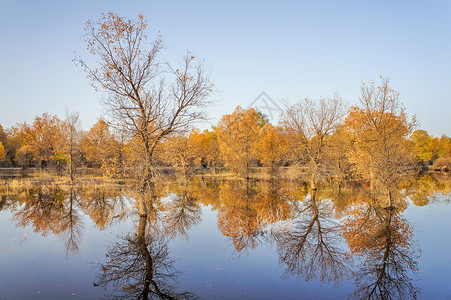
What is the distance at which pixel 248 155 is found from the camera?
38969 millimetres

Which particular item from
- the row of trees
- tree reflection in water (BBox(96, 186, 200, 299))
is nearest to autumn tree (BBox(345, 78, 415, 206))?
the row of trees

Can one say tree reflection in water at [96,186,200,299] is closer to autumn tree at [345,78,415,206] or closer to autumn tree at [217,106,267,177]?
autumn tree at [345,78,415,206]

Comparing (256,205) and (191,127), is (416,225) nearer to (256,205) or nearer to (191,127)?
(256,205)

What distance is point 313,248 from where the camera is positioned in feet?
35.0

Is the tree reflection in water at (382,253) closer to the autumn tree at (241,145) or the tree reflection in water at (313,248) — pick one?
the tree reflection in water at (313,248)

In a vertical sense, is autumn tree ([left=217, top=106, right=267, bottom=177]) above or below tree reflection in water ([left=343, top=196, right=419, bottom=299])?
above

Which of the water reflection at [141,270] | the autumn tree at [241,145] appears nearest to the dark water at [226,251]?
the water reflection at [141,270]

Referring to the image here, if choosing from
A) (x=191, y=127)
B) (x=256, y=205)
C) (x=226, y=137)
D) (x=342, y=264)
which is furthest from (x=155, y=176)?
(x=226, y=137)

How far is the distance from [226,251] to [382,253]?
5.68m

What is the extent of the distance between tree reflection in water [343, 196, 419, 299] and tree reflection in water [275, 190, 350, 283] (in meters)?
0.58

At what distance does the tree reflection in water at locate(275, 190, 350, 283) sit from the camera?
872cm

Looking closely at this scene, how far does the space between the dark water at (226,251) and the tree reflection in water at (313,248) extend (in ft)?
0.13

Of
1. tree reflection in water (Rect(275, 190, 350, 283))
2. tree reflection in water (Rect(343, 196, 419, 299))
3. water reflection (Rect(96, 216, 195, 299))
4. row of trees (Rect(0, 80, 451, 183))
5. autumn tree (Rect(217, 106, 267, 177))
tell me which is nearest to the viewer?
water reflection (Rect(96, 216, 195, 299))

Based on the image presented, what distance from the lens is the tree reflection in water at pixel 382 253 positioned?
7.50 m
